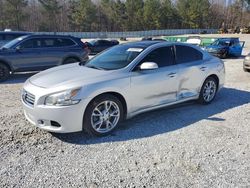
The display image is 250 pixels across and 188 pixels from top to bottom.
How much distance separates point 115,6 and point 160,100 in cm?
7857

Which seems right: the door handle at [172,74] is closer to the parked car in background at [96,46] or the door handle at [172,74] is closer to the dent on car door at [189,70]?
the dent on car door at [189,70]

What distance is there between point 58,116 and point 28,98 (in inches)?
28.2

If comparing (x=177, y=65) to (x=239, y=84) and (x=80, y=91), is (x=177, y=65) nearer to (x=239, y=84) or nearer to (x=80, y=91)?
(x=80, y=91)

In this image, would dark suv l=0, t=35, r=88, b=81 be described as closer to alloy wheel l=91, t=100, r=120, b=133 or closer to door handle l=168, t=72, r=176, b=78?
door handle l=168, t=72, r=176, b=78

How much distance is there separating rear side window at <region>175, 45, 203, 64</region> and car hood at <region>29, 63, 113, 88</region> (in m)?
1.78

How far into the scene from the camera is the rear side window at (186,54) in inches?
217

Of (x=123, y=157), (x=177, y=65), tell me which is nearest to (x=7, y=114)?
(x=123, y=157)

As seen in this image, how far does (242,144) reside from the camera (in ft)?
13.8

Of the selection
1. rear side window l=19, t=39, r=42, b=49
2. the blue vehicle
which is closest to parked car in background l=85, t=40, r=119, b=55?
the blue vehicle

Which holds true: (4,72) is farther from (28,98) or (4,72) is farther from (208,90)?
(208,90)

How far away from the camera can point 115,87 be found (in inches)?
171

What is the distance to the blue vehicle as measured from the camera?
17.1 metres

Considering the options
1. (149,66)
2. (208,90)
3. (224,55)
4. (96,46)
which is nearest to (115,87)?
(149,66)

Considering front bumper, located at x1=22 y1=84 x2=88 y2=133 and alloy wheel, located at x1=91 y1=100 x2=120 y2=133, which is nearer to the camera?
front bumper, located at x1=22 y1=84 x2=88 y2=133
